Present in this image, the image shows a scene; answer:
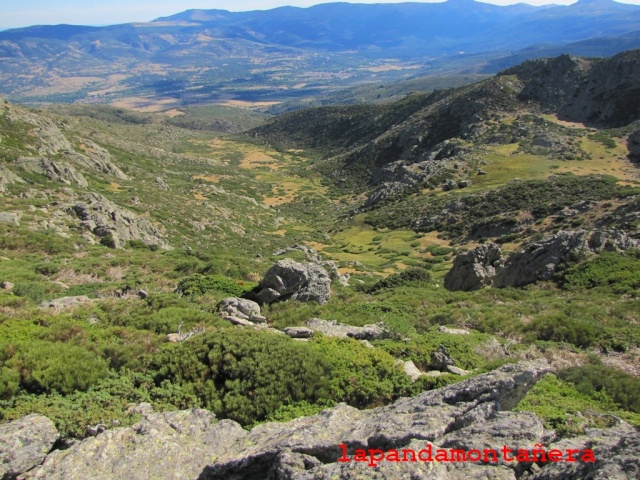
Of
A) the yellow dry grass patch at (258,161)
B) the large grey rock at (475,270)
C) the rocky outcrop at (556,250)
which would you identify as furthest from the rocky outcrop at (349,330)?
the yellow dry grass patch at (258,161)

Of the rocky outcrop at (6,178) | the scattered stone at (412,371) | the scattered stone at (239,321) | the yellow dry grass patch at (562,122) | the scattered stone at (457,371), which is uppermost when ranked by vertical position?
the yellow dry grass patch at (562,122)

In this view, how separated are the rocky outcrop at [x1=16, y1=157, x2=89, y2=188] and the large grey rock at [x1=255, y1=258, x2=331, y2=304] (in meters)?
32.3

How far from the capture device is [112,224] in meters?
29.5

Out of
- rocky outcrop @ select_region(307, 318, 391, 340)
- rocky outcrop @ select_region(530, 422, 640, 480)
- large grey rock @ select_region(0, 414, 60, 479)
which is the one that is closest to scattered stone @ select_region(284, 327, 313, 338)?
rocky outcrop @ select_region(307, 318, 391, 340)

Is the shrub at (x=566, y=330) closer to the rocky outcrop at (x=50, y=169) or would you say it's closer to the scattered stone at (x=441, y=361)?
the scattered stone at (x=441, y=361)

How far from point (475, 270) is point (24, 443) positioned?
69.8 ft

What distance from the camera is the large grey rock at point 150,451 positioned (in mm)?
5812

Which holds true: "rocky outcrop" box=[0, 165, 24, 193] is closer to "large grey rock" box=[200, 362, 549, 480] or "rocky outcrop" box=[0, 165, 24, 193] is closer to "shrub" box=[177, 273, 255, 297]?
"shrub" box=[177, 273, 255, 297]

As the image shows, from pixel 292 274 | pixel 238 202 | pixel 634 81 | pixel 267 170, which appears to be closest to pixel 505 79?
pixel 634 81

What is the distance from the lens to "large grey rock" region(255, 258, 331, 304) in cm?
1608

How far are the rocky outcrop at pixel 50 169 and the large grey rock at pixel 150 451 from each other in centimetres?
3951

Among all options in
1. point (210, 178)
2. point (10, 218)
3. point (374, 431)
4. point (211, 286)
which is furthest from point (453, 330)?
point (210, 178)

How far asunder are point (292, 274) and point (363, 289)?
7849 millimetres

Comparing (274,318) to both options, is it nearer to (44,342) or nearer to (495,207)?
(44,342)
